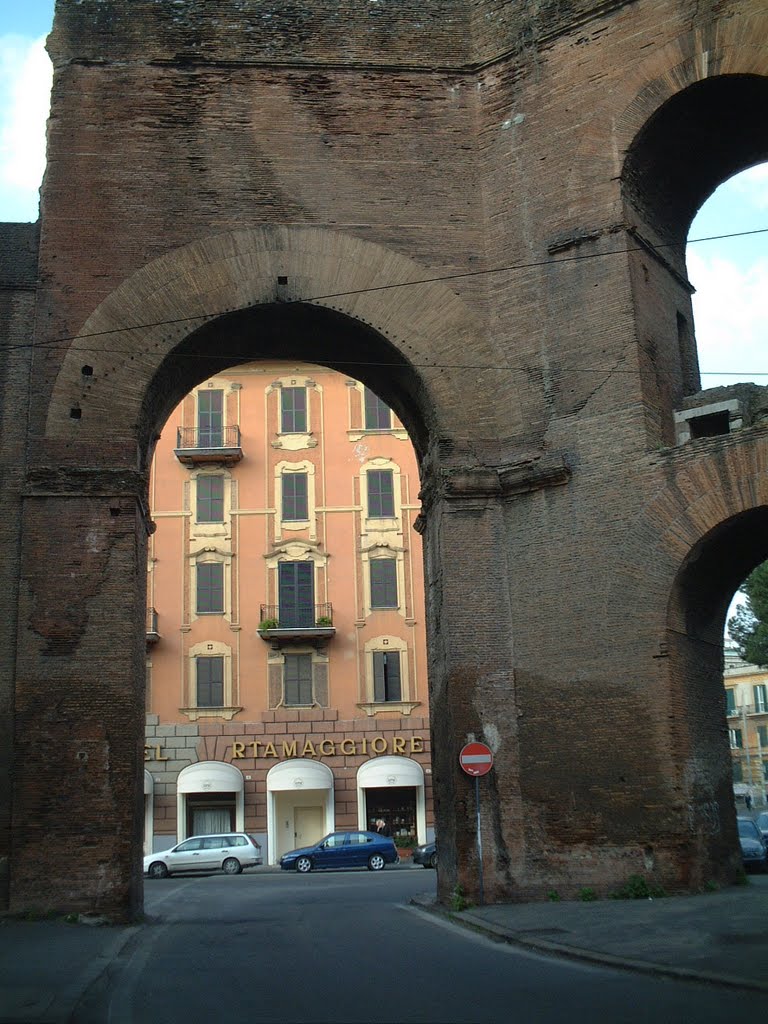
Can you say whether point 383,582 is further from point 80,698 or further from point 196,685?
point 80,698

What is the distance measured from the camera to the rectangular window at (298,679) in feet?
109

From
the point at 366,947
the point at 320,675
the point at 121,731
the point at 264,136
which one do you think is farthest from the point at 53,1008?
the point at 320,675

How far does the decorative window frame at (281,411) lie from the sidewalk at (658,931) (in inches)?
870

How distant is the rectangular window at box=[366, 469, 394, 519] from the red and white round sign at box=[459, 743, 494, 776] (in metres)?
19.8

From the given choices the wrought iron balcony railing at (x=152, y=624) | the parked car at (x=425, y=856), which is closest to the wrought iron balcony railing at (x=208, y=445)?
the wrought iron balcony railing at (x=152, y=624)

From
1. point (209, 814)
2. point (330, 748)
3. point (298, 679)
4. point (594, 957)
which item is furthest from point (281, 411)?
point (594, 957)

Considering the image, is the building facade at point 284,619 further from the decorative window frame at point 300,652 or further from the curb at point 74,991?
the curb at point 74,991

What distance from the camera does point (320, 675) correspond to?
110 feet

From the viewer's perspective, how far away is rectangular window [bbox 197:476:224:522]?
115ft

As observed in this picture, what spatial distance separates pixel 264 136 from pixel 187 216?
1747 millimetres

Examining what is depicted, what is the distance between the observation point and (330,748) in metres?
32.9

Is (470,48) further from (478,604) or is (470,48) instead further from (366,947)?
(366,947)

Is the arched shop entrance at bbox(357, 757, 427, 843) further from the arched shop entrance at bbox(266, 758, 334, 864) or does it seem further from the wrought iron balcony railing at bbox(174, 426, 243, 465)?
the wrought iron balcony railing at bbox(174, 426, 243, 465)

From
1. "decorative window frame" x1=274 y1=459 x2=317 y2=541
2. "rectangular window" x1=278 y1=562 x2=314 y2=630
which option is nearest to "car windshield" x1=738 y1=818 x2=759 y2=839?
"rectangular window" x1=278 y1=562 x2=314 y2=630
